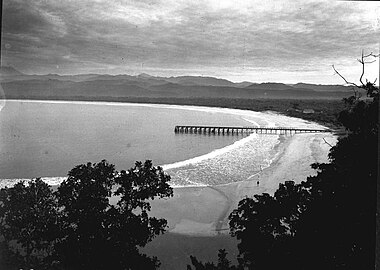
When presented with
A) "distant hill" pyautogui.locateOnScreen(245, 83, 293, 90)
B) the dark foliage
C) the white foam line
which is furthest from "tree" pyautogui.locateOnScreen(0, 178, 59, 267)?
"distant hill" pyautogui.locateOnScreen(245, 83, 293, 90)

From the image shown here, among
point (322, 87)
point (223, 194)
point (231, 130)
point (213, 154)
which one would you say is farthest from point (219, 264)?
point (322, 87)

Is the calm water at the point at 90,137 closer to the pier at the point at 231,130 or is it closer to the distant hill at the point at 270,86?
the pier at the point at 231,130

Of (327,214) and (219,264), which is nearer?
(219,264)

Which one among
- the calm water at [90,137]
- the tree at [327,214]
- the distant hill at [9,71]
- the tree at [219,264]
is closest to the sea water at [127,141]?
the calm water at [90,137]

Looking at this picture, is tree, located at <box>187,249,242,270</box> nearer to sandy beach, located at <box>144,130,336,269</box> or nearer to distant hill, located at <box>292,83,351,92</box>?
sandy beach, located at <box>144,130,336,269</box>

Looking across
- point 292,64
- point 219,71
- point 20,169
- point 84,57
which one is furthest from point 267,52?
point 20,169

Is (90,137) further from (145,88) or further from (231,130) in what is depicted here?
(231,130)
